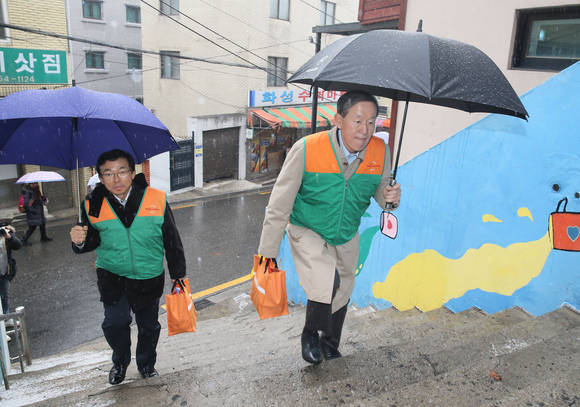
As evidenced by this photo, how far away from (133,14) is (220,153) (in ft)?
34.7

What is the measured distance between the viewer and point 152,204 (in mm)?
2992

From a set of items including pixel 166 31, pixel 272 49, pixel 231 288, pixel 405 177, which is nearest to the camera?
pixel 405 177

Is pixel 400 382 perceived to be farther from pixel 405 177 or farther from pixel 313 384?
pixel 405 177

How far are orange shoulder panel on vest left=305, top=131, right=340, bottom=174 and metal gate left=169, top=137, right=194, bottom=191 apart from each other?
14510 millimetres

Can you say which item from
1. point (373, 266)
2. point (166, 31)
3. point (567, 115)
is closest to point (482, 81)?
point (567, 115)

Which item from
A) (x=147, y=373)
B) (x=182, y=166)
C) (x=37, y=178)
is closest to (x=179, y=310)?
(x=147, y=373)

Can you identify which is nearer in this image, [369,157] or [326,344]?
[369,157]

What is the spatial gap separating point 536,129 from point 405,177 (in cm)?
148

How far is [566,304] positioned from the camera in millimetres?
3451

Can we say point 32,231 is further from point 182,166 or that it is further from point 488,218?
point 488,218

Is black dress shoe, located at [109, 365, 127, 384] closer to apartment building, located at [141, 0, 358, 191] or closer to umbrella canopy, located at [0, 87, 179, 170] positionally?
umbrella canopy, located at [0, 87, 179, 170]

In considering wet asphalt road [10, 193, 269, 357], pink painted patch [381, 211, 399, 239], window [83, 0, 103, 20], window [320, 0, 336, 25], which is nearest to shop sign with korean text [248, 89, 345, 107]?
window [320, 0, 336, 25]

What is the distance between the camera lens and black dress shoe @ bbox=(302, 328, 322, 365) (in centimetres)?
280

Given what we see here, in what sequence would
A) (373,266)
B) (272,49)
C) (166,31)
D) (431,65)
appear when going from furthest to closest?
(272,49), (166,31), (373,266), (431,65)
